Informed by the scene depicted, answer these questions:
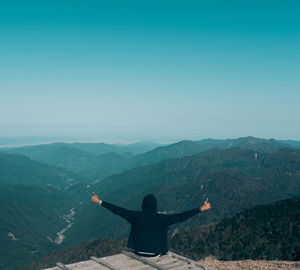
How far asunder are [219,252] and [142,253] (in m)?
57.5

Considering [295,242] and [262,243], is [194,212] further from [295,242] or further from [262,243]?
[262,243]

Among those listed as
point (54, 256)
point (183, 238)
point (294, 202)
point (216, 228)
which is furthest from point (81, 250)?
point (294, 202)

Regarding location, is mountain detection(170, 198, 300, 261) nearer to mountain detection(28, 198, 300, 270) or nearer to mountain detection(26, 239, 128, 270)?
mountain detection(28, 198, 300, 270)

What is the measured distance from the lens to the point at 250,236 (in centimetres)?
6962

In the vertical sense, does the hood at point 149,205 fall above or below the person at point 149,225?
above

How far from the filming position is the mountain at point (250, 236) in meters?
57.4

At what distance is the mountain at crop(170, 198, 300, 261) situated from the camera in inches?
2259

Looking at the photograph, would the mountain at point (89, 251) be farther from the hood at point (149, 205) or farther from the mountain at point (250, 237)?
the hood at point (149, 205)

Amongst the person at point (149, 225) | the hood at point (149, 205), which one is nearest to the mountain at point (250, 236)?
the person at point (149, 225)

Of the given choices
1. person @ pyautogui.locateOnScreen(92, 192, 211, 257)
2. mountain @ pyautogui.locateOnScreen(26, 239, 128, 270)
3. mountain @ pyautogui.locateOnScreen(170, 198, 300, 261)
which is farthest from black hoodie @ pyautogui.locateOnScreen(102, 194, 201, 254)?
mountain @ pyautogui.locateOnScreen(26, 239, 128, 270)

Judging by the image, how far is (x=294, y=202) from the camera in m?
83.6

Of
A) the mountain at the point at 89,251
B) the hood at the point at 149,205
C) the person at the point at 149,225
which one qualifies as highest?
the hood at the point at 149,205

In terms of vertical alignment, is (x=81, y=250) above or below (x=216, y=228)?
below

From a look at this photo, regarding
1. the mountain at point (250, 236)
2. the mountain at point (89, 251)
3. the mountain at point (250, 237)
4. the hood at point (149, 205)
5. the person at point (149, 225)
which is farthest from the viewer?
the mountain at point (89, 251)
